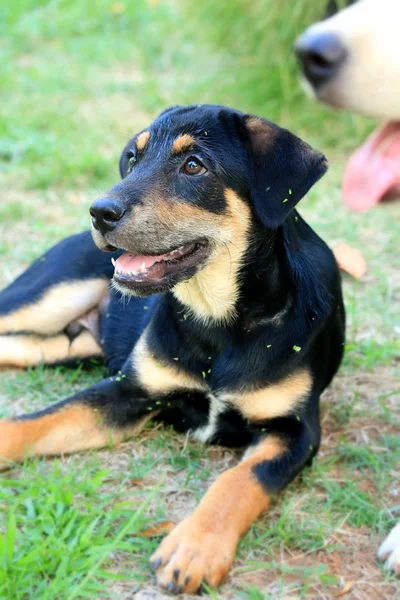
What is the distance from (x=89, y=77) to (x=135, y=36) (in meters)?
1.38

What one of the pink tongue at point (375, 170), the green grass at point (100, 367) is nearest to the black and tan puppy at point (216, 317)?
the green grass at point (100, 367)

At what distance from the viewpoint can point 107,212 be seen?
259 centimetres

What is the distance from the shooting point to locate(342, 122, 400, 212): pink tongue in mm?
3193

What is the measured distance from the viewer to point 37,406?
3455 mm

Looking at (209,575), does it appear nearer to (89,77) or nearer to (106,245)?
(106,245)

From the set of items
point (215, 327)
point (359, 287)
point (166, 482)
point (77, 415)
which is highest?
point (215, 327)

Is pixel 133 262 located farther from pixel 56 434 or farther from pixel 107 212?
pixel 56 434

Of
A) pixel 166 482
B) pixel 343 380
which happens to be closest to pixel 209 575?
pixel 166 482

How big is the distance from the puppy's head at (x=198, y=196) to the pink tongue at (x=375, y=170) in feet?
1.84

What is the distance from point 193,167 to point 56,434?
111cm

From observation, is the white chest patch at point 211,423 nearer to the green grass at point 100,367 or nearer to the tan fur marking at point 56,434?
the green grass at point 100,367

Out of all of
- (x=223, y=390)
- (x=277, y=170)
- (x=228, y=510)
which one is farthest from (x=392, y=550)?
(x=277, y=170)

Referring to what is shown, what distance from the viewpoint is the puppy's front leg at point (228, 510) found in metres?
2.41

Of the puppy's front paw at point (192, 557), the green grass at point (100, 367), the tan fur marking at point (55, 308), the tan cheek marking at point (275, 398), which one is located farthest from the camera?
the tan fur marking at point (55, 308)
